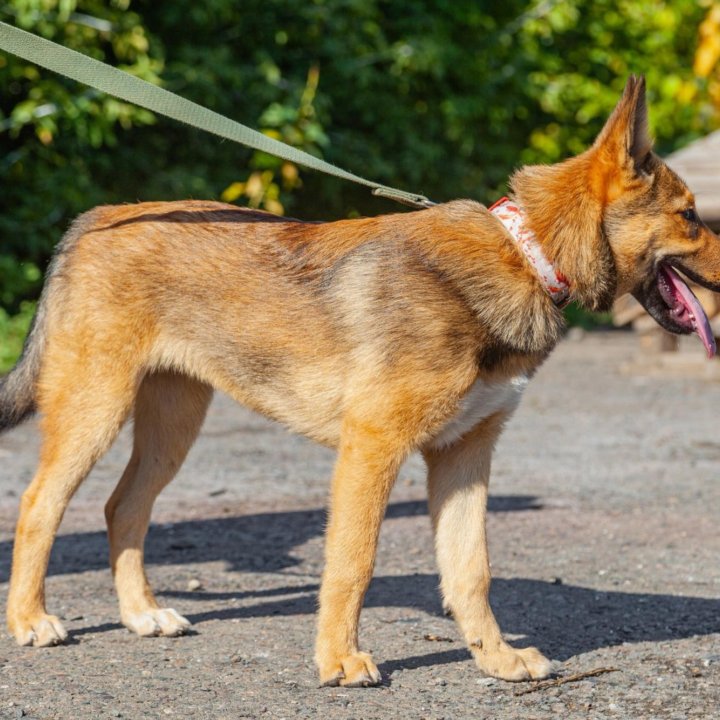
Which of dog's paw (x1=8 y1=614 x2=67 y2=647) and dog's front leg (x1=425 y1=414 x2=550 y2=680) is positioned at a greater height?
dog's front leg (x1=425 y1=414 x2=550 y2=680)

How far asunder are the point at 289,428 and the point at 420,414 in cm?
67

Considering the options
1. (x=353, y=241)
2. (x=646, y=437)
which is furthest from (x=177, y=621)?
(x=646, y=437)

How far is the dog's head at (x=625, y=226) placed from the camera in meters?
4.16

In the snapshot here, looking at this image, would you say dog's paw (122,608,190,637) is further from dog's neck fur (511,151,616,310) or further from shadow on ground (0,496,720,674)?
dog's neck fur (511,151,616,310)

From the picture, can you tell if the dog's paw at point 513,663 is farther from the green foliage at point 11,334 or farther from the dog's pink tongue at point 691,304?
the green foliage at point 11,334

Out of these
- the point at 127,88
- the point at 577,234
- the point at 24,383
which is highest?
the point at 127,88

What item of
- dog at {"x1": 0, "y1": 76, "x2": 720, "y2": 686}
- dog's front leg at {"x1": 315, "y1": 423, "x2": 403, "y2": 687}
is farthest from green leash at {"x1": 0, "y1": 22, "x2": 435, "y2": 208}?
dog's front leg at {"x1": 315, "y1": 423, "x2": 403, "y2": 687}

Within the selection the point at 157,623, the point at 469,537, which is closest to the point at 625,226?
the point at 469,537

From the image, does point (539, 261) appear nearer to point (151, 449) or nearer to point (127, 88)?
point (127, 88)

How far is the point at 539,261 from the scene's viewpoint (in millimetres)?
4164

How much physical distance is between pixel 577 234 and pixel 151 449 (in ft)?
6.49

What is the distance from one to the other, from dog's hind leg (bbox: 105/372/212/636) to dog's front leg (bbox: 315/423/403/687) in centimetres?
111

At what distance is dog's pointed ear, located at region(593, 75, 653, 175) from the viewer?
4020mm

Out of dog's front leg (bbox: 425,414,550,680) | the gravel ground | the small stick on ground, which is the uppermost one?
dog's front leg (bbox: 425,414,550,680)
